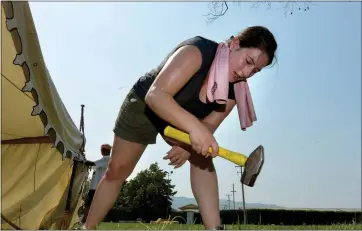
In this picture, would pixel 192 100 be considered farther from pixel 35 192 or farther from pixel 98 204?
pixel 35 192

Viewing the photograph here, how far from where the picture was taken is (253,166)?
188 centimetres

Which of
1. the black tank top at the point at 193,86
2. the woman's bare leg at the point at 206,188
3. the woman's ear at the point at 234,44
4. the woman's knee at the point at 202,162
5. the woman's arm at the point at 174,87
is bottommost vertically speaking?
the woman's bare leg at the point at 206,188

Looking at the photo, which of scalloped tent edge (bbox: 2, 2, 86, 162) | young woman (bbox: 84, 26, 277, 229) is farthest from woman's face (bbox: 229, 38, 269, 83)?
scalloped tent edge (bbox: 2, 2, 86, 162)

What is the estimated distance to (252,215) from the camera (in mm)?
32406

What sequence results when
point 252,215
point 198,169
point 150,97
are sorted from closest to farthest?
point 150,97, point 198,169, point 252,215

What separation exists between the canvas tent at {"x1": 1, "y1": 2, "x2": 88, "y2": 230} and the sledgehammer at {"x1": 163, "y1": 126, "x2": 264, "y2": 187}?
99cm

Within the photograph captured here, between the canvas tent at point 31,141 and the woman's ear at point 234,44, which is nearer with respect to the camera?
the woman's ear at point 234,44

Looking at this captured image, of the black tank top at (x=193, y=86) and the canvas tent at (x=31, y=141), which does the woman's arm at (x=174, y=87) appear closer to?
the black tank top at (x=193, y=86)

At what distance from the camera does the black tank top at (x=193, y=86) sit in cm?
208

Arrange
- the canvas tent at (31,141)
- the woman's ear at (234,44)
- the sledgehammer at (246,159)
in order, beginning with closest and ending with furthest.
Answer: the sledgehammer at (246,159) → the woman's ear at (234,44) → the canvas tent at (31,141)

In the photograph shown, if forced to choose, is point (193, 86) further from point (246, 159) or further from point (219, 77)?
point (246, 159)

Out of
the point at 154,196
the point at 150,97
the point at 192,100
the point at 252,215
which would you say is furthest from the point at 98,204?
the point at 154,196

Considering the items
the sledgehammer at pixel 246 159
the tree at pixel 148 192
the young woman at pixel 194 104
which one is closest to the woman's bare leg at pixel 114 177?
the young woman at pixel 194 104

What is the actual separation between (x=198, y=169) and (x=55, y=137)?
3.59 ft
